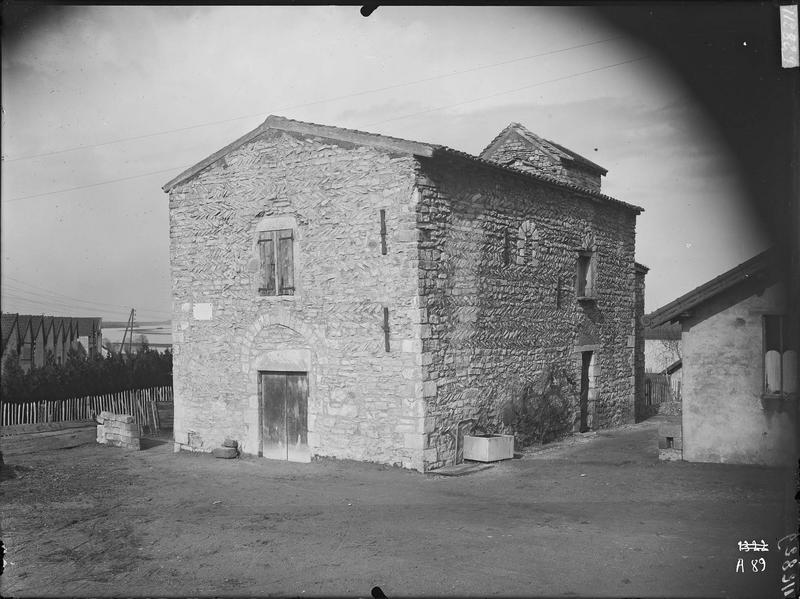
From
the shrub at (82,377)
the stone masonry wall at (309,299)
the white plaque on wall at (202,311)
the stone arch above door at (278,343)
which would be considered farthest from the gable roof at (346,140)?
the shrub at (82,377)

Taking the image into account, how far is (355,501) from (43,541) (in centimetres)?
392

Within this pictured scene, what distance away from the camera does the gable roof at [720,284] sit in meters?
10.8

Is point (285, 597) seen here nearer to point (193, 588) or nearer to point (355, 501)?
point (193, 588)

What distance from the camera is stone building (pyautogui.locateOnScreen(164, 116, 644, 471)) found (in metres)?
12.1

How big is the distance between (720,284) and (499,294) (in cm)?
414

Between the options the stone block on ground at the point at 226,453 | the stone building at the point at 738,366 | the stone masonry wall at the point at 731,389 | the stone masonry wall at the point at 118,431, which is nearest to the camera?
the stone building at the point at 738,366

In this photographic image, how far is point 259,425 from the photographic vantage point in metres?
14.0

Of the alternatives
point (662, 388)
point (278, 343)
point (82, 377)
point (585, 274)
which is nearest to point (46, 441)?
point (82, 377)

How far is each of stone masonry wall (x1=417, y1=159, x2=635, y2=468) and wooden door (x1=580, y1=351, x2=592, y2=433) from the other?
25 centimetres

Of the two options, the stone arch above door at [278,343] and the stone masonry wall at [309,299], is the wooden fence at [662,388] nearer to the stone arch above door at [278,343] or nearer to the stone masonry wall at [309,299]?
the stone masonry wall at [309,299]

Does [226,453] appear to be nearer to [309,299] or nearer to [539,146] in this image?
[309,299]

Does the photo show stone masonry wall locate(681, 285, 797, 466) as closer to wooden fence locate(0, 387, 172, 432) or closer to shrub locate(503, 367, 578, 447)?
shrub locate(503, 367, 578, 447)

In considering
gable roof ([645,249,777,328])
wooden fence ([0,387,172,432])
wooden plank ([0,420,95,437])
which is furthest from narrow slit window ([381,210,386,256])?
wooden plank ([0,420,95,437])

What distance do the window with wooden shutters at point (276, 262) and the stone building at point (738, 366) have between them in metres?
6.60
